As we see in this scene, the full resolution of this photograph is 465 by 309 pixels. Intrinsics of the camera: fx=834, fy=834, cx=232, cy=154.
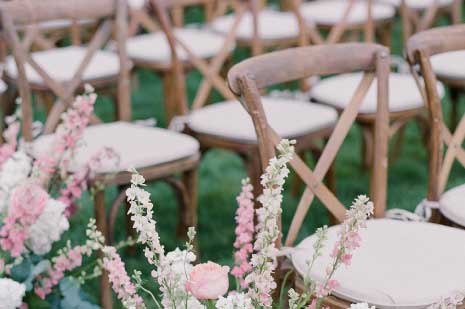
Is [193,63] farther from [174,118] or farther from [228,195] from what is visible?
[228,195]

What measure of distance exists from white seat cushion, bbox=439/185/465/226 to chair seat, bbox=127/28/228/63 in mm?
1553

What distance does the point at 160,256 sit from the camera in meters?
1.22

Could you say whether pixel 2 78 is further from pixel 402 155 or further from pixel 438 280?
pixel 438 280

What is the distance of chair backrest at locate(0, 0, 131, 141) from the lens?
8.10 feet

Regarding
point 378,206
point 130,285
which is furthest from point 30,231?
point 378,206

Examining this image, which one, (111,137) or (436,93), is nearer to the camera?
(436,93)

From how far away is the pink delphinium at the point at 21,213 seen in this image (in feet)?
5.50

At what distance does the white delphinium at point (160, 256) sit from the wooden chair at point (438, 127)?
3.08ft

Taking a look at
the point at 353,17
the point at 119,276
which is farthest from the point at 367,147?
the point at 119,276

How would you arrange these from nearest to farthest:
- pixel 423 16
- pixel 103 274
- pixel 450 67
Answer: pixel 103 274 < pixel 450 67 < pixel 423 16

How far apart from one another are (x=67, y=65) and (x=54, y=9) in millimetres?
768

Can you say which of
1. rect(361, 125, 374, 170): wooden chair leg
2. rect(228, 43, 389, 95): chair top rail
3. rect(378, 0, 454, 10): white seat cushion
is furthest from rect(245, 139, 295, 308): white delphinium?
rect(378, 0, 454, 10): white seat cushion

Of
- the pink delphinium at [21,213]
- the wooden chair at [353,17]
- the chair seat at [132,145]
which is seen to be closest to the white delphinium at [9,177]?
the pink delphinium at [21,213]

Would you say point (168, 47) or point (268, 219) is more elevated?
point (268, 219)
